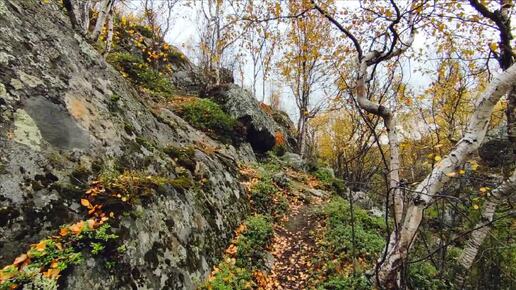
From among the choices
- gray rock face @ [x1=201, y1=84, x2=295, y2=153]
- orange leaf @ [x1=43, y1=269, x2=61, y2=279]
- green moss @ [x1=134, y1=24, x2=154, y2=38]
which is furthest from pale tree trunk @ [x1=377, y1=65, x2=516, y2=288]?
green moss @ [x1=134, y1=24, x2=154, y2=38]

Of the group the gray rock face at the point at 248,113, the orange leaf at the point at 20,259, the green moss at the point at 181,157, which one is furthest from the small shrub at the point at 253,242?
the gray rock face at the point at 248,113

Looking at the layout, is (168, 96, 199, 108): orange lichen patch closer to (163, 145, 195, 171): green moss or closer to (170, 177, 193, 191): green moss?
(163, 145, 195, 171): green moss

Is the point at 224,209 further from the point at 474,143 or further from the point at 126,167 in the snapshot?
the point at 474,143

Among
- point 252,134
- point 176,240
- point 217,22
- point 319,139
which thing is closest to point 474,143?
point 176,240

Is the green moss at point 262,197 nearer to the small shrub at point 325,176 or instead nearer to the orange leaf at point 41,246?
the small shrub at point 325,176

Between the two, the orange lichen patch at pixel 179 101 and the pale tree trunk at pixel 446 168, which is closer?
the pale tree trunk at pixel 446 168

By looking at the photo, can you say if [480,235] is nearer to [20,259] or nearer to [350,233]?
[350,233]

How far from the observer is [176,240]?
14.8 feet

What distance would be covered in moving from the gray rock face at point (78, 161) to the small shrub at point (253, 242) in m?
0.36

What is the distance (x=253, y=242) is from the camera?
6438mm

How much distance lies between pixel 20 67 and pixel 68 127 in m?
0.99

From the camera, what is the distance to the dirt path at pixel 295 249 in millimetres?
6023

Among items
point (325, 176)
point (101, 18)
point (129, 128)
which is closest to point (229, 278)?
point (129, 128)

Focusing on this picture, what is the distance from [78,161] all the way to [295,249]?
5.30 m
